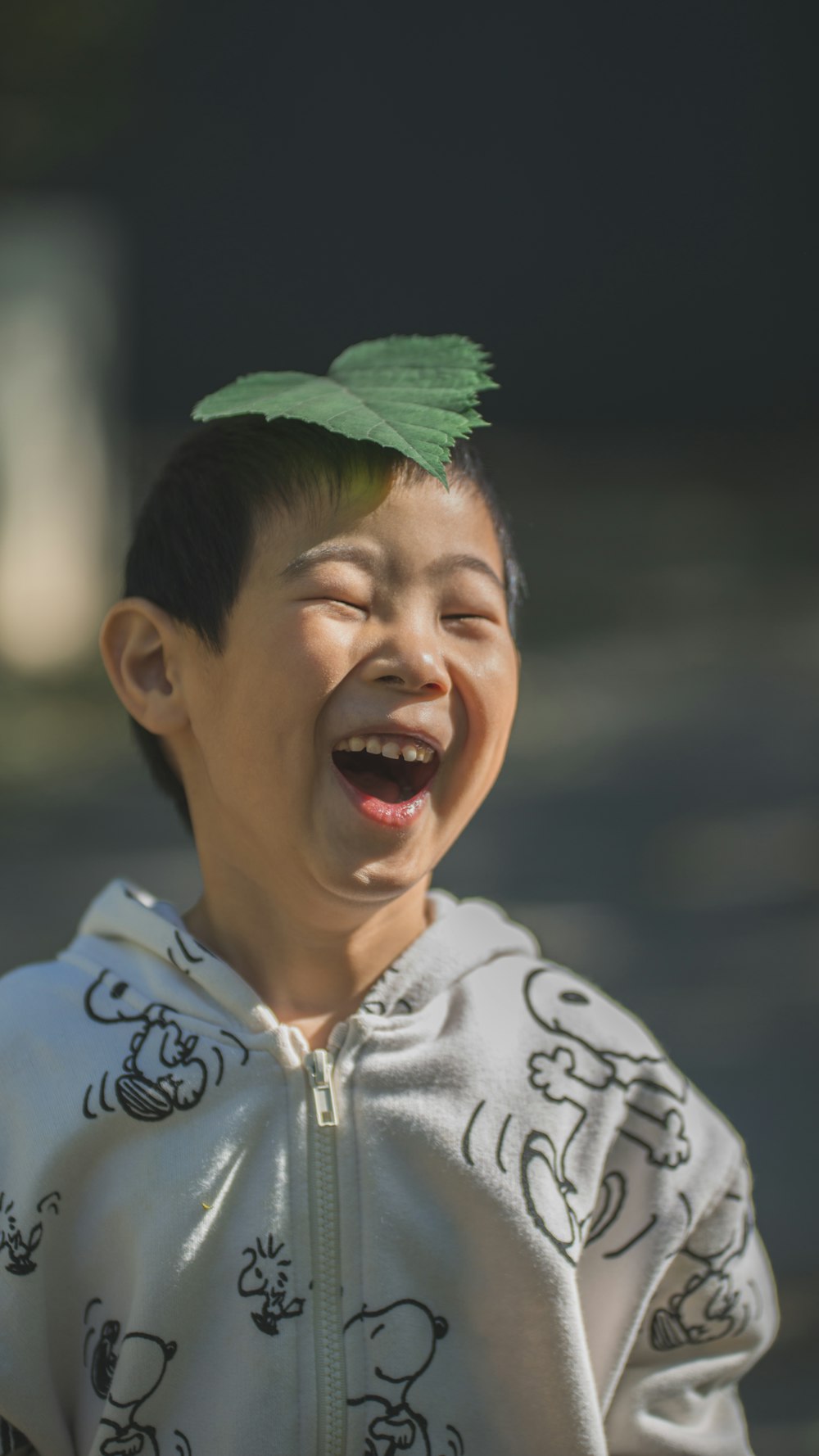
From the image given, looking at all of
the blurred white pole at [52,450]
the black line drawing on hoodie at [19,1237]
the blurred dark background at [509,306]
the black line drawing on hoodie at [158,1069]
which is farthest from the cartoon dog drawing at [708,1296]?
the blurred white pole at [52,450]

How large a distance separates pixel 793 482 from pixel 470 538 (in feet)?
31.9

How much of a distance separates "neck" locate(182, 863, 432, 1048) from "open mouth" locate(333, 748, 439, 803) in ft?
0.34

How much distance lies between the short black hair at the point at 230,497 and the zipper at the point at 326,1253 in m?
0.42

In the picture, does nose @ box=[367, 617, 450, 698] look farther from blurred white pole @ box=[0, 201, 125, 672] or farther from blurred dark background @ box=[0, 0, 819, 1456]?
blurred white pole @ box=[0, 201, 125, 672]

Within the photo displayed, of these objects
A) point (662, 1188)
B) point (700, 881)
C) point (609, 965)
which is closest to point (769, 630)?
point (700, 881)

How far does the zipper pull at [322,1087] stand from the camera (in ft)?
4.86

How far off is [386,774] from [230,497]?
0.30m

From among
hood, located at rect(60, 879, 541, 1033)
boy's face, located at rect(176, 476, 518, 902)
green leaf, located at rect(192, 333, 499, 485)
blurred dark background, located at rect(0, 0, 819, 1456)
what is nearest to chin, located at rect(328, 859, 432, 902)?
boy's face, located at rect(176, 476, 518, 902)

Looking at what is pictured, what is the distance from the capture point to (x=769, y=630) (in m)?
7.87

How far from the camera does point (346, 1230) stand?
1.47m

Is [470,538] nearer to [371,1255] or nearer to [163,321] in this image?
[371,1255]

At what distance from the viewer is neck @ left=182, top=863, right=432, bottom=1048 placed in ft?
5.20

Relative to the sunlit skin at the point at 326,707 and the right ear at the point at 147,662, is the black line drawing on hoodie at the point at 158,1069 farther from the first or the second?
the right ear at the point at 147,662

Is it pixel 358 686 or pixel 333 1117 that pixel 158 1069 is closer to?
pixel 333 1117
